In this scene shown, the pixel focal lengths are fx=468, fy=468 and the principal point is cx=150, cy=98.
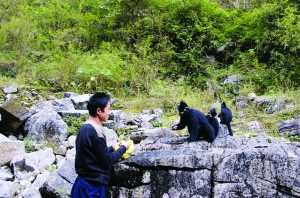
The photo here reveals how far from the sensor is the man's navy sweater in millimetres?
3707

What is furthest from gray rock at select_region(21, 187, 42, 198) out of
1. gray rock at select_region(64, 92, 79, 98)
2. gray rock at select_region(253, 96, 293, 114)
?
gray rock at select_region(253, 96, 293, 114)

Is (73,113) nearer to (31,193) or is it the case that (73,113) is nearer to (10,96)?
(10,96)

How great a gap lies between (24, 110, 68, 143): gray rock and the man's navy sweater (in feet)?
15.9

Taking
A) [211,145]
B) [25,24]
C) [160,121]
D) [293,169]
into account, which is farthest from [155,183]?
[25,24]

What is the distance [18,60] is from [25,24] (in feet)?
3.75

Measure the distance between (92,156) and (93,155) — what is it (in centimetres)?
1

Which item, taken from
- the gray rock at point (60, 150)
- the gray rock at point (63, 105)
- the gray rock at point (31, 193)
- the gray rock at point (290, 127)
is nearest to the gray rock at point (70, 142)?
the gray rock at point (60, 150)

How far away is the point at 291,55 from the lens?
12.1 m

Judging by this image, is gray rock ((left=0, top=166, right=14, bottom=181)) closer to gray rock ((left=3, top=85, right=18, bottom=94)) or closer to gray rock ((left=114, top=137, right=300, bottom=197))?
gray rock ((left=114, top=137, right=300, bottom=197))

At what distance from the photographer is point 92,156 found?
3.74m

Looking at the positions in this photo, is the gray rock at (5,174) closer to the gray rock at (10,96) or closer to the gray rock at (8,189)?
the gray rock at (8,189)

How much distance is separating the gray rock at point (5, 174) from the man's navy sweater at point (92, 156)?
3404 mm

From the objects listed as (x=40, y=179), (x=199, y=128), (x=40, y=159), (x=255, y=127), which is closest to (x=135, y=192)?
(x=199, y=128)

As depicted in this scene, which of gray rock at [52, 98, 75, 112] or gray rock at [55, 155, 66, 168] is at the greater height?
gray rock at [52, 98, 75, 112]
